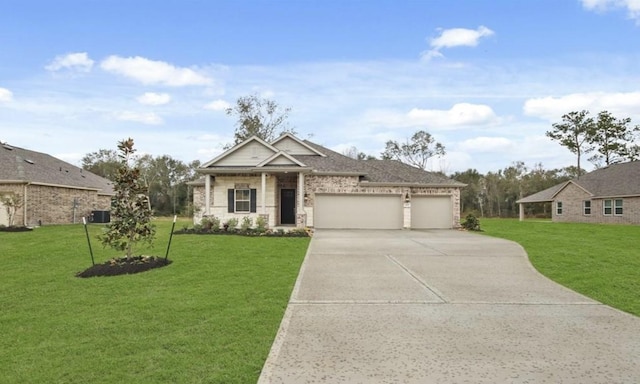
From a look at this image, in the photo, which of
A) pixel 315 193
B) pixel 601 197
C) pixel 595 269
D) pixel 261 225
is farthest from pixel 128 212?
pixel 601 197

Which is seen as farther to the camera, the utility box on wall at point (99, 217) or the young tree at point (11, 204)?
the utility box on wall at point (99, 217)

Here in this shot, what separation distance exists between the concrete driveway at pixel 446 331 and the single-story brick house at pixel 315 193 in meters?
12.0

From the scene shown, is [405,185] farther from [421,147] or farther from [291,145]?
[421,147]

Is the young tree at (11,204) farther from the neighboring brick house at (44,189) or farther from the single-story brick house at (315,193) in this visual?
the single-story brick house at (315,193)

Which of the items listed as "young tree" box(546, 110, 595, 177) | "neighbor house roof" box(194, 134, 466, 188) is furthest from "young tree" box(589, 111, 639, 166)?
"neighbor house roof" box(194, 134, 466, 188)

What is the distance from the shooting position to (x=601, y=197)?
1213 inches

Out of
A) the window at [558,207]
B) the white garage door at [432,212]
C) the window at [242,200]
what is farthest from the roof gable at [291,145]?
the window at [558,207]

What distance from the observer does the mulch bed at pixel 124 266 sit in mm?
8888

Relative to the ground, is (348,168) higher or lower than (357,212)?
higher

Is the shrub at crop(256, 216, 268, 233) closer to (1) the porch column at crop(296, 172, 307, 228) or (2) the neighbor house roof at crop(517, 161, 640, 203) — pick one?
(1) the porch column at crop(296, 172, 307, 228)

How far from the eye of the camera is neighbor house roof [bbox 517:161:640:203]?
29.3 m

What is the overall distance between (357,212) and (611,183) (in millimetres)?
21697

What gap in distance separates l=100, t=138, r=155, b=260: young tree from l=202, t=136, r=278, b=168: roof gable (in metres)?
11.6

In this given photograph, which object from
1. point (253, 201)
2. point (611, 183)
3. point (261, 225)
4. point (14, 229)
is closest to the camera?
point (261, 225)
